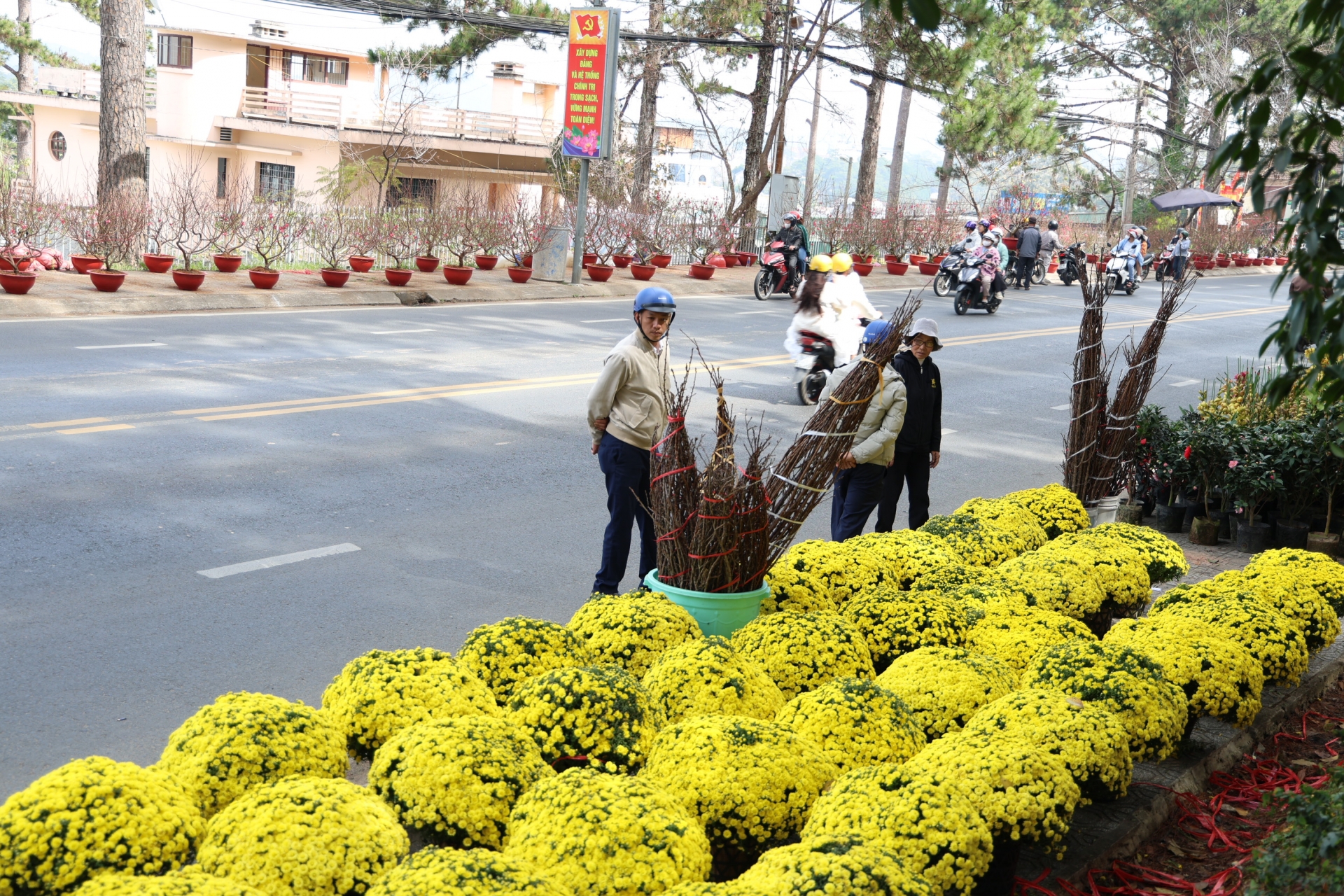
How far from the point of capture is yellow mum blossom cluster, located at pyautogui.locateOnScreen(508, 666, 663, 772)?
366 cm

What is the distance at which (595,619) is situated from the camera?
4.63 meters

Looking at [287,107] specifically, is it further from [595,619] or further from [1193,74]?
[595,619]

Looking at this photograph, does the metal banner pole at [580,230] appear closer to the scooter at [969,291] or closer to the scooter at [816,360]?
the scooter at [969,291]

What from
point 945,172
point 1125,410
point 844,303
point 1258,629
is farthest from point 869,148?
point 1258,629

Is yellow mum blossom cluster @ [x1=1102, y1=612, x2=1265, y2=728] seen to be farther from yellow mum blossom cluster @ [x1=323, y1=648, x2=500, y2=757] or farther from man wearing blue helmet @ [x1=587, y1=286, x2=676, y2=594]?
man wearing blue helmet @ [x1=587, y1=286, x2=676, y2=594]

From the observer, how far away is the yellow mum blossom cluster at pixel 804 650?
434 centimetres

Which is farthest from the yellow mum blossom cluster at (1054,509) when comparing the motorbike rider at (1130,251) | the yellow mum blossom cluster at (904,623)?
the motorbike rider at (1130,251)

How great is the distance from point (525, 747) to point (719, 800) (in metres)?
0.61

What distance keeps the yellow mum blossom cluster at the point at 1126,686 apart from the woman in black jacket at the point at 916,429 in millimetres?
3040

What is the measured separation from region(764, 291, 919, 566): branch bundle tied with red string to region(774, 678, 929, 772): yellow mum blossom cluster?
157 cm

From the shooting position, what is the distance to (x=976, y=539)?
6.23 metres

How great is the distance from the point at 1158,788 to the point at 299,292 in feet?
56.2

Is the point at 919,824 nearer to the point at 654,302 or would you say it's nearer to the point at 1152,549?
the point at 654,302

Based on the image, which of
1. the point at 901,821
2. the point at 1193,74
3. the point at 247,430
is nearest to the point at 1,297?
the point at 247,430
